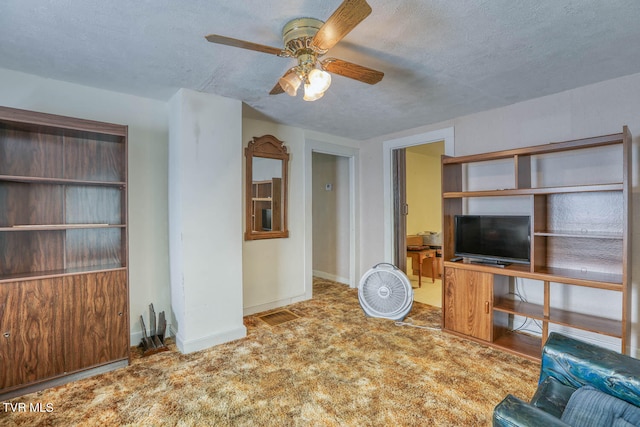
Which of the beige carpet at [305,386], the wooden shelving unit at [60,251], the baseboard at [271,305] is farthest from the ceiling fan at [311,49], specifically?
the baseboard at [271,305]

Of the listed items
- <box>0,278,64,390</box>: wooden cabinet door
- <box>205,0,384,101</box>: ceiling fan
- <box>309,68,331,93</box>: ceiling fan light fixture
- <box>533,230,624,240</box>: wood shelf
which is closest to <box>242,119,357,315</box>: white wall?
<box>0,278,64,390</box>: wooden cabinet door

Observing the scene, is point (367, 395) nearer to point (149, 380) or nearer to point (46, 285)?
point (149, 380)

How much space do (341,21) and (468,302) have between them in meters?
2.57

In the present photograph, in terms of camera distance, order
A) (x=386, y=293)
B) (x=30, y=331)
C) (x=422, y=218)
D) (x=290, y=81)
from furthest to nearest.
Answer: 1. (x=422, y=218)
2. (x=386, y=293)
3. (x=30, y=331)
4. (x=290, y=81)

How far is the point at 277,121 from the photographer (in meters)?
3.61

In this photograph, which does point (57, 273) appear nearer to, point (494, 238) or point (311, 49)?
point (311, 49)

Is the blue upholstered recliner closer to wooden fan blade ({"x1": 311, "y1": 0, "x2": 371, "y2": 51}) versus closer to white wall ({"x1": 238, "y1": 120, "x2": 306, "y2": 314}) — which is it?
wooden fan blade ({"x1": 311, "y1": 0, "x2": 371, "y2": 51})

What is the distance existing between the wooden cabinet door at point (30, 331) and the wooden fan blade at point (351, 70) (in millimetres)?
2317

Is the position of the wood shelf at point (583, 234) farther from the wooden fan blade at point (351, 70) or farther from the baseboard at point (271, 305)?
the baseboard at point (271, 305)

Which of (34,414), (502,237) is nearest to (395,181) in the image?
(502,237)

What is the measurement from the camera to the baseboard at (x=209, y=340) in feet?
8.46

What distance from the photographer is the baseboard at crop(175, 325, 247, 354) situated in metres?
2.58

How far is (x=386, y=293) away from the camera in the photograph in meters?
3.25

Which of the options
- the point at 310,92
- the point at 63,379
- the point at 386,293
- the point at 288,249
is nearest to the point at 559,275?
the point at 386,293
